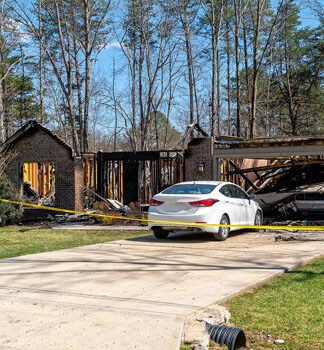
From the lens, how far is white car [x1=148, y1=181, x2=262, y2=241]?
12102 mm

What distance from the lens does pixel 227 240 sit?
13.0 meters

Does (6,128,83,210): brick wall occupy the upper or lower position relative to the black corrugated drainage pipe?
upper

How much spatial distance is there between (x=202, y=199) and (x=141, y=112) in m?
26.4

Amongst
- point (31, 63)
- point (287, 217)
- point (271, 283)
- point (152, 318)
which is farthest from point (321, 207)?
point (31, 63)

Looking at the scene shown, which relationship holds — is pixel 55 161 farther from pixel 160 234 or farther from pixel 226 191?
pixel 226 191

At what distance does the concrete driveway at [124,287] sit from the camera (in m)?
5.16

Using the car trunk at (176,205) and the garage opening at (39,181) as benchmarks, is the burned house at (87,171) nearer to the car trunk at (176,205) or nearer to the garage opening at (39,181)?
the garage opening at (39,181)

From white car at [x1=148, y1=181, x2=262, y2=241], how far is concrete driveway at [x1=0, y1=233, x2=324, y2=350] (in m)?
0.46

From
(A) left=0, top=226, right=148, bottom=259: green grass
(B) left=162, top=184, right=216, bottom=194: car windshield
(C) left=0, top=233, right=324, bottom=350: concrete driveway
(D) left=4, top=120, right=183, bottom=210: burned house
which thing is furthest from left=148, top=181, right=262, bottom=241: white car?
(D) left=4, top=120, right=183, bottom=210: burned house

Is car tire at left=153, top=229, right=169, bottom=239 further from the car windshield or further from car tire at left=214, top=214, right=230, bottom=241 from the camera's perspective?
car tire at left=214, top=214, right=230, bottom=241

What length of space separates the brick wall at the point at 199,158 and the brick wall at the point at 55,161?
15.8 feet

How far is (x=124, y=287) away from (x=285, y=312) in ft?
8.04

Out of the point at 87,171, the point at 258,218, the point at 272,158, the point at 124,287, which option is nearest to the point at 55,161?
the point at 87,171

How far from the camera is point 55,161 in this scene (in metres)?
21.7
